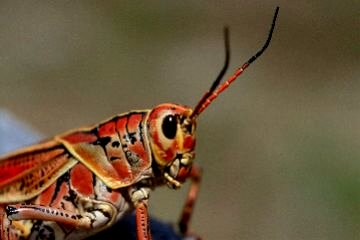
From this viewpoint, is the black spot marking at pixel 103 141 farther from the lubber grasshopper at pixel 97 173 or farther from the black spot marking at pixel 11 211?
the black spot marking at pixel 11 211

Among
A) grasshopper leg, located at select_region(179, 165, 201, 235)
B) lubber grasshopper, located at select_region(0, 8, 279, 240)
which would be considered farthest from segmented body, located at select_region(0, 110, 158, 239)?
grasshopper leg, located at select_region(179, 165, 201, 235)

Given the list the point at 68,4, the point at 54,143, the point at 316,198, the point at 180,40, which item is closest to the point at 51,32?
the point at 68,4

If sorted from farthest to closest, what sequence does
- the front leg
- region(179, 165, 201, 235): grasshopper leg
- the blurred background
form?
the blurred background < region(179, 165, 201, 235): grasshopper leg < the front leg

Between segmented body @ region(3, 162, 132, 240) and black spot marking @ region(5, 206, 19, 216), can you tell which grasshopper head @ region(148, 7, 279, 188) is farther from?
black spot marking @ region(5, 206, 19, 216)

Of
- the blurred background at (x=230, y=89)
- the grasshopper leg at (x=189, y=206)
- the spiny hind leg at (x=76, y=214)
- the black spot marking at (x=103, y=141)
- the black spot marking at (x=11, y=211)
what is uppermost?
the black spot marking at (x=103, y=141)

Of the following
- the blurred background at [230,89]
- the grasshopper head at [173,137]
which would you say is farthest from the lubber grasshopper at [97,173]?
the blurred background at [230,89]

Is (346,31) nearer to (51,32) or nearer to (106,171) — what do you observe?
(51,32)

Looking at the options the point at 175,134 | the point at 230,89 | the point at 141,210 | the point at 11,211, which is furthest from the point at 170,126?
the point at 230,89

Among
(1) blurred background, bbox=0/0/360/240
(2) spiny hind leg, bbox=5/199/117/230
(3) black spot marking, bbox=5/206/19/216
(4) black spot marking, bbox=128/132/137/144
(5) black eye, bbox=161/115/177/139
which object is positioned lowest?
(1) blurred background, bbox=0/0/360/240
